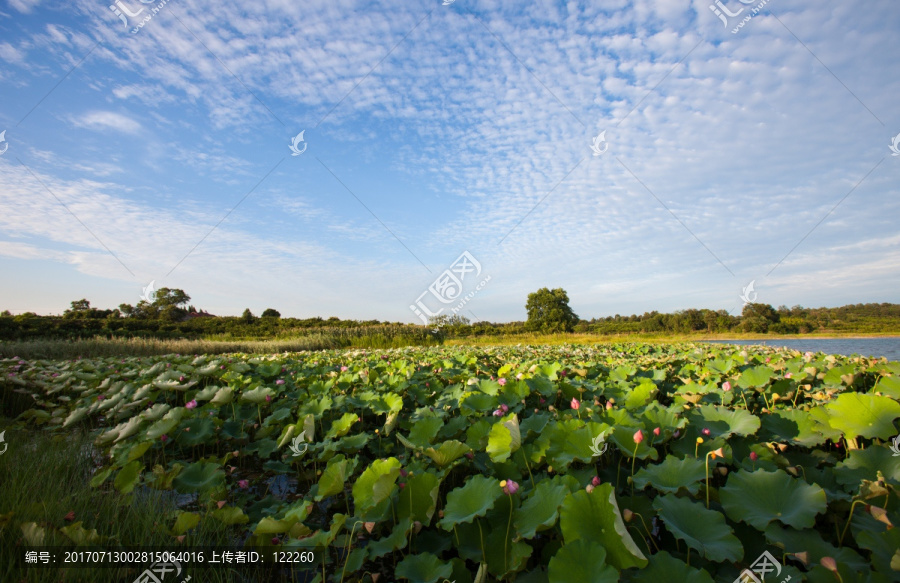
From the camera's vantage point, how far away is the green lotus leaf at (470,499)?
1.21 metres

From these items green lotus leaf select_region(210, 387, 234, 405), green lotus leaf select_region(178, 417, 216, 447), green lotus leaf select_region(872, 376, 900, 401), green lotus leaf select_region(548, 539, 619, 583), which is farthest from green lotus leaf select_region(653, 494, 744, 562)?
green lotus leaf select_region(210, 387, 234, 405)

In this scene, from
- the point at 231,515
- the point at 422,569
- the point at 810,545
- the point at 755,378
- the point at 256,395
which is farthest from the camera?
the point at 256,395

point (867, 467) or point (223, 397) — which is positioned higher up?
point (223, 397)

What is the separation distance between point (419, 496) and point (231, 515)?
832 millimetres

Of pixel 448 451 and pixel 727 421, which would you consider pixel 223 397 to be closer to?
pixel 448 451

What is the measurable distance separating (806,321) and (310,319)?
37834 millimetres

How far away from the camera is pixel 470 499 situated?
128 centimetres

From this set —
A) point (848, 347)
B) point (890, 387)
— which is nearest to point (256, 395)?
point (890, 387)

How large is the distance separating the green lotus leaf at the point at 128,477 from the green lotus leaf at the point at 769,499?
7.95 feet

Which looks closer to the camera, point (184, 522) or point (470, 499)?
point (470, 499)

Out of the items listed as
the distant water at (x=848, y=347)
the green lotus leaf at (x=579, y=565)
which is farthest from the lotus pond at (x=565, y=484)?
the distant water at (x=848, y=347)

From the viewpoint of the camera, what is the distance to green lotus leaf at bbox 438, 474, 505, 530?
1.21 meters

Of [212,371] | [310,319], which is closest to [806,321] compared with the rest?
[310,319]

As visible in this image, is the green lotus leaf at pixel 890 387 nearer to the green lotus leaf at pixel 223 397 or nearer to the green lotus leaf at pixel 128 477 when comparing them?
the green lotus leaf at pixel 128 477
